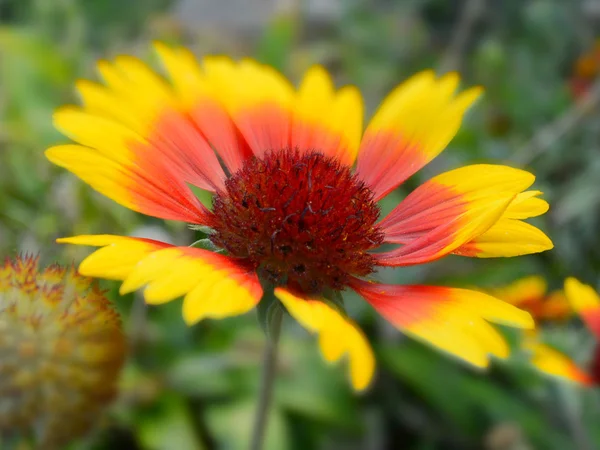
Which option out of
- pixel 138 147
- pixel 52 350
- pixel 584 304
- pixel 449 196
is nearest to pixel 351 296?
pixel 584 304

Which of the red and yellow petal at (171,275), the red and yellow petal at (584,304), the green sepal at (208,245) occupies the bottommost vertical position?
the red and yellow petal at (584,304)

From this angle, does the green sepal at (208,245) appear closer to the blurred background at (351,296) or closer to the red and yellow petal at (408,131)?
the blurred background at (351,296)

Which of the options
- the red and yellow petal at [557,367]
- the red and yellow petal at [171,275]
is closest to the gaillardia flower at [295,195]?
the red and yellow petal at [171,275]

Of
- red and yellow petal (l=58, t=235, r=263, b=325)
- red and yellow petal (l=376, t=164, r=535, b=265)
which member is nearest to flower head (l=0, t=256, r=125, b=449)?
red and yellow petal (l=58, t=235, r=263, b=325)

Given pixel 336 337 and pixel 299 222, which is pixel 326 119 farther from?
pixel 336 337

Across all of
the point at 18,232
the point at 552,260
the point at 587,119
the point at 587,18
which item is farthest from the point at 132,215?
the point at 587,18

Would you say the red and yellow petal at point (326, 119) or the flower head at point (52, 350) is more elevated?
the red and yellow petal at point (326, 119)
